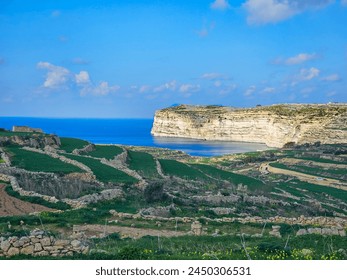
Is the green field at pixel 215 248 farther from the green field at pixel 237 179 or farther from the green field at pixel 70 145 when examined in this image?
the green field at pixel 70 145

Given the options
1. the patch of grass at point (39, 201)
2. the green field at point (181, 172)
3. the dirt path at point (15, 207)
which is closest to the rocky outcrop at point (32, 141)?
the green field at point (181, 172)

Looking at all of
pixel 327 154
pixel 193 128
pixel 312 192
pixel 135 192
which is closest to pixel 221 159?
pixel 327 154

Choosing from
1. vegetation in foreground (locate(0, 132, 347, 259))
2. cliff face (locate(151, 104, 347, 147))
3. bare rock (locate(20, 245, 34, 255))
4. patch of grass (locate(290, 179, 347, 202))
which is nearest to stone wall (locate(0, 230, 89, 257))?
bare rock (locate(20, 245, 34, 255))

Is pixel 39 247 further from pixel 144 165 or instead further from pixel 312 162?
pixel 312 162

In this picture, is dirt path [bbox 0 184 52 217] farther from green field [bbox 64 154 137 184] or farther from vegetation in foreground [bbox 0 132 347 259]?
green field [bbox 64 154 137 184]

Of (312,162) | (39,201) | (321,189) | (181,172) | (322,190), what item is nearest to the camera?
(39,201)

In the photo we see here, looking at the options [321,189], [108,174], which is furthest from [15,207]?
[321,189]
